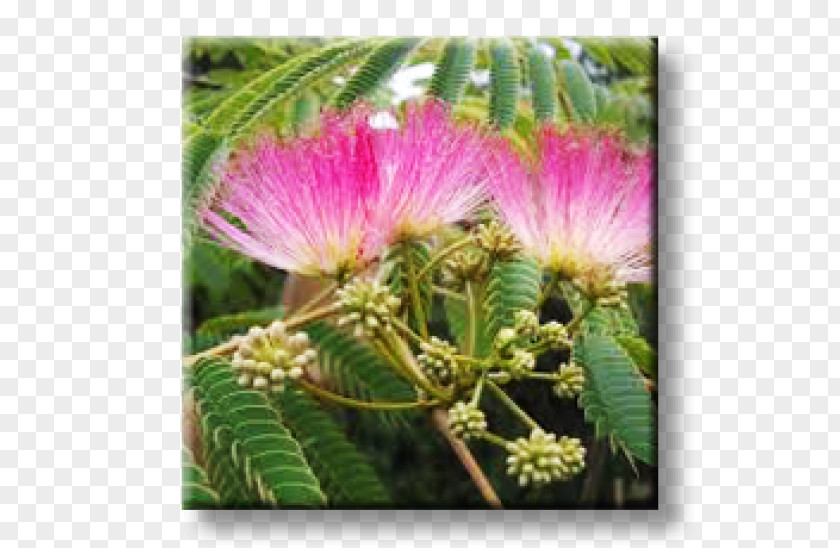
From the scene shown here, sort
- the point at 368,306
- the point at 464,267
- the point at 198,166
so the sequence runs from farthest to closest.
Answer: the point at 198,166
the point at 464,267
the point at 368,306

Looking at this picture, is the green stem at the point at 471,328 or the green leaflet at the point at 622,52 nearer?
the green stem at the point at 471,328

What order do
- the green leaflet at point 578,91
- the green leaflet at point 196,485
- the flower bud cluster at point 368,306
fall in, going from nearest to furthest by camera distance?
1. the flower bud cluster at point 368,306
2. the green leaflet at point 196,485
3. the green leaflet at point 578,91

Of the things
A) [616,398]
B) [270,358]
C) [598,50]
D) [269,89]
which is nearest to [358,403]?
[270,358]

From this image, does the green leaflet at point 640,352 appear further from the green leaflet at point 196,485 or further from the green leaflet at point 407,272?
the green leaflet at point 196,485

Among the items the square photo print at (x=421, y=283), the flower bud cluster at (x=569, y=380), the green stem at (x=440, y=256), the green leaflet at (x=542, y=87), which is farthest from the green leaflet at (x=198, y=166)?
the flower bud cluster at (x=569, y=380)

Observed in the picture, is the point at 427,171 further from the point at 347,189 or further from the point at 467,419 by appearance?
the point at 467,419

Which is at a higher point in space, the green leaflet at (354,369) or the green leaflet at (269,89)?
the green leaflet at (269,89)

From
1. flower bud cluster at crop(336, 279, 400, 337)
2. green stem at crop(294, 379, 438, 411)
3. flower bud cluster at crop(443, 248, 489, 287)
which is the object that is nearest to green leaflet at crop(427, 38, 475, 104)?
flower bud cluster at crop(443, 248, 489, 287)

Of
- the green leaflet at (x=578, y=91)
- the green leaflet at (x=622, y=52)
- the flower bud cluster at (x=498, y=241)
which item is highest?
the green leaflet at (x=622, y=52)
